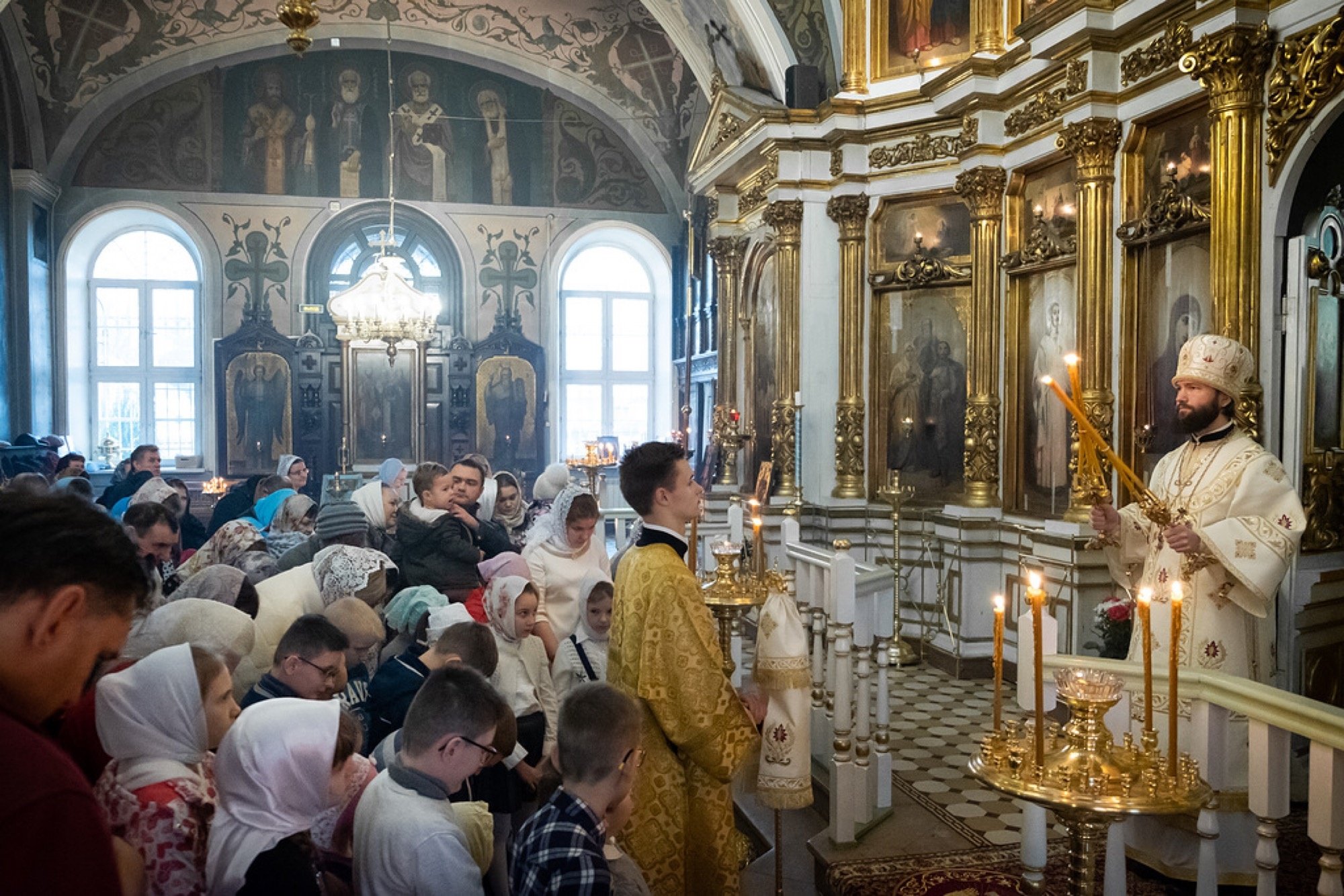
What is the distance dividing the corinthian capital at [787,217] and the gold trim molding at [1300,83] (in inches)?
179

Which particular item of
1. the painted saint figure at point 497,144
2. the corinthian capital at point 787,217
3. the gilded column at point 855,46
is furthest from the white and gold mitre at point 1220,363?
the painted saint figure at point 497,144

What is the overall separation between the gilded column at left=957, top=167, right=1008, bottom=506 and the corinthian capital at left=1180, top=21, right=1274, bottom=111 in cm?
264

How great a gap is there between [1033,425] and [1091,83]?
8.01 feet

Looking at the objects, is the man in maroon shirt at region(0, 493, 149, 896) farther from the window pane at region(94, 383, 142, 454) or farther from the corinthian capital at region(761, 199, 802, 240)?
the window pane at region(94, 383, 142, 454)

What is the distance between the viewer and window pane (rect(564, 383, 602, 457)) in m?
17.8

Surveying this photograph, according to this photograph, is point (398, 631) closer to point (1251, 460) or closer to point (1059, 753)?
point (1059, 753)

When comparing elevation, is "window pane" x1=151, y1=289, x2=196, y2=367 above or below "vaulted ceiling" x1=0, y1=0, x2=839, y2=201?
below

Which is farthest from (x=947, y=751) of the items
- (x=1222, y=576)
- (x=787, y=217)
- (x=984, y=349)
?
(x=787, y=217)

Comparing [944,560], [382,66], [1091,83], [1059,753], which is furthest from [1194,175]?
[382,66]

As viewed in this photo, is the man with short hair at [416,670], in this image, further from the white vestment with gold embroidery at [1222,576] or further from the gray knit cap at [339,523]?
the white vestment with gold embroidery at [1222,576]

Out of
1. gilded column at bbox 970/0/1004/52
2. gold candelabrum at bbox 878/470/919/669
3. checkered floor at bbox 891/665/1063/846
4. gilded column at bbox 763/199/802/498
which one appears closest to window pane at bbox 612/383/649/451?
gilded column at bbox 763/199/802/498

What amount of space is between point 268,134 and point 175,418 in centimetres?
471

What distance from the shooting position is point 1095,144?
6637mm

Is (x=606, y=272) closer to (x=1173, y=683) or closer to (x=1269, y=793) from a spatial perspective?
(x=1269, y=793)
